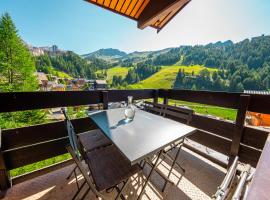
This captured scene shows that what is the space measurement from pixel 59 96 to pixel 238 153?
2.44m

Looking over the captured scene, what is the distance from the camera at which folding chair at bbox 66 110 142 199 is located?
1.12 metres

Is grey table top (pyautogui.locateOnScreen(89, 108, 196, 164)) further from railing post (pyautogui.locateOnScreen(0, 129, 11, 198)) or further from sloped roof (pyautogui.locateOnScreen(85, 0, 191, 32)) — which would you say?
sloped roof (pyautogui.locateOnScreen(85, 0, 191, 32))

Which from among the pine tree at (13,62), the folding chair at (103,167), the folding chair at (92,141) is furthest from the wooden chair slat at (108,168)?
the pine tree at (13,62)

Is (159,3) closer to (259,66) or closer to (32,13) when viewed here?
(32,13)

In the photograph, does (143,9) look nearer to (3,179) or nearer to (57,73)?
(3,179)

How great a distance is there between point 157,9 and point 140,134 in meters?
2.19

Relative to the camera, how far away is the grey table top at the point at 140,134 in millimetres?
1020

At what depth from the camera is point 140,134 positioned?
1.28m

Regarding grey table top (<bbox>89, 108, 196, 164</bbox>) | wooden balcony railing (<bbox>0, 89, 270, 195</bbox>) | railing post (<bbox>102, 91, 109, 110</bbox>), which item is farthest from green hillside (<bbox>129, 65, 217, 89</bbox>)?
grey table top (<bbox>89, 108, 196, 164</bbox>)

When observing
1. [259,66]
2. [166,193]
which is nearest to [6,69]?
[166,193]

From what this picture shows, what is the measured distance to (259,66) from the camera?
135 ft

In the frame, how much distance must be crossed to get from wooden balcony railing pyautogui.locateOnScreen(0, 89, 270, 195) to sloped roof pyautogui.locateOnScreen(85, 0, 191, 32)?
1547mm

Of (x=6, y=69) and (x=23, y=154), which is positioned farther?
(x=6, y=69)

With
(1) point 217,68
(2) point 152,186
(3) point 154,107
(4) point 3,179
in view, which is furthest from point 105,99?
(1) point 217,68
